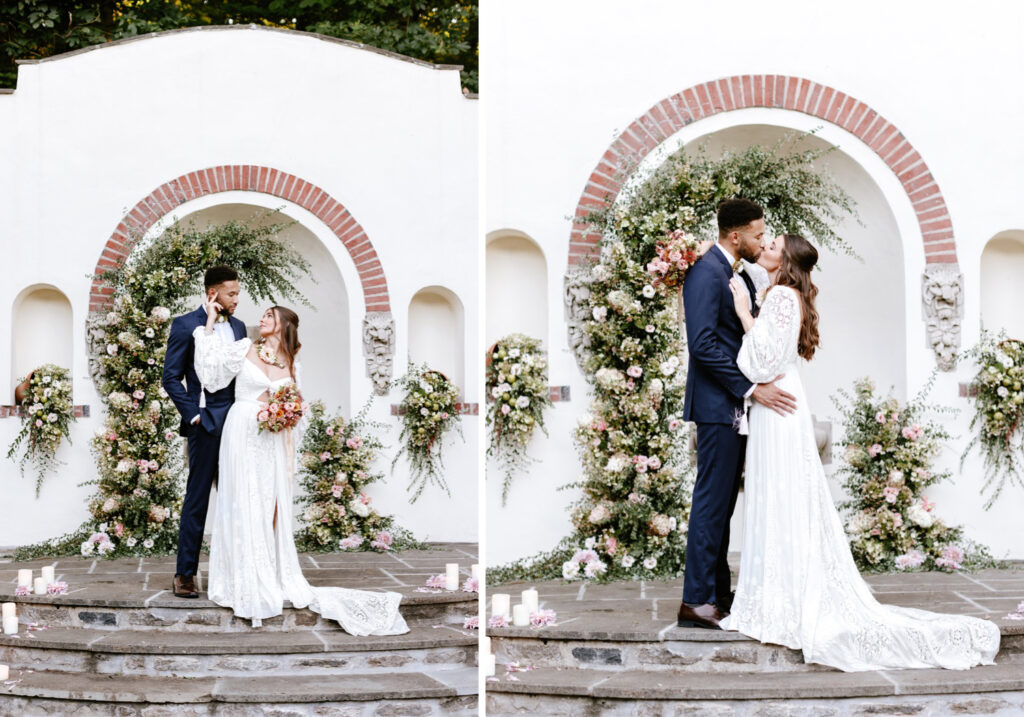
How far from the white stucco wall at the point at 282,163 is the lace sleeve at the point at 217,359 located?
193 cm

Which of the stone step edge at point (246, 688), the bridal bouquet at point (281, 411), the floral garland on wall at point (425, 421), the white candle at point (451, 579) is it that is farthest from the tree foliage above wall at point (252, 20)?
the stone step edge at point (246, 688)

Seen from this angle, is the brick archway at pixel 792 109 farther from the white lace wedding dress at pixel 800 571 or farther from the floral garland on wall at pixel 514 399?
the white lace wedding dress at pixel 800 571

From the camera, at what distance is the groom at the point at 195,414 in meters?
4.76

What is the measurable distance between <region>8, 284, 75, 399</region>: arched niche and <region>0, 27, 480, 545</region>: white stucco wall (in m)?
0.10

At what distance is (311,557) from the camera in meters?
6.17

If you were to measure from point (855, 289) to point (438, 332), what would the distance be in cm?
261

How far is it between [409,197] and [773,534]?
369 centimetres

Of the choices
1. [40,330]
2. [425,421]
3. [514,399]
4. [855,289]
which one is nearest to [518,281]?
[514,399]

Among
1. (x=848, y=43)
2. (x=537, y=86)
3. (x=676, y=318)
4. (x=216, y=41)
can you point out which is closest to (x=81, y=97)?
(x=216, y=41)

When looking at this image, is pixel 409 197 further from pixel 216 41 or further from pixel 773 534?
pixel 773 534

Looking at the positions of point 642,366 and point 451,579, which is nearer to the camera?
point 451,579

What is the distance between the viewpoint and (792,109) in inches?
235

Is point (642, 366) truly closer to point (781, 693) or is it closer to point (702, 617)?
point (702, 617)

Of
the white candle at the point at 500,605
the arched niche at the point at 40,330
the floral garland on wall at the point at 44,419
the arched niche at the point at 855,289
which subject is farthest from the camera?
the arched niche at the point at 40,330
